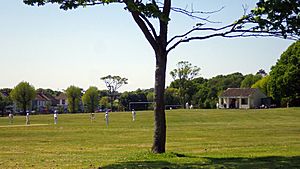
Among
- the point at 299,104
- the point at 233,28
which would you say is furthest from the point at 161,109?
the point at 299,104

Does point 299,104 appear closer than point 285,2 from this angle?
No

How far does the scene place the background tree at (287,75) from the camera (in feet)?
256

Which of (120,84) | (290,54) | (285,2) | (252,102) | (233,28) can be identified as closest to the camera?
(285,2)

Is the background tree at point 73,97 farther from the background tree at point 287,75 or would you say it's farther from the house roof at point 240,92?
the background tree at point 287,75

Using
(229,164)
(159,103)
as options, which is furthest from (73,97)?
(229,164)

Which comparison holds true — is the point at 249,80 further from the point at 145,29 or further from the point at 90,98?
the point at 145,29

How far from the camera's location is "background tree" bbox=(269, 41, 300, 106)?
78062mm

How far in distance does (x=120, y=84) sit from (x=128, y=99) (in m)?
6.70

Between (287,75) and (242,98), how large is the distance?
1537 inches

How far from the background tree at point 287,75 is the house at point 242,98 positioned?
2924 cm

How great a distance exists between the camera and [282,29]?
643 inches

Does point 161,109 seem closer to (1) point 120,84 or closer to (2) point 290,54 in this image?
(2) point 290,54

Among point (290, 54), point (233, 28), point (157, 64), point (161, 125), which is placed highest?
point (290, 54)

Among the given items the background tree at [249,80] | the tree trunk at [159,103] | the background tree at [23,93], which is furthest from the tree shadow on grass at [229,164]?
the background tree at [249,80]
